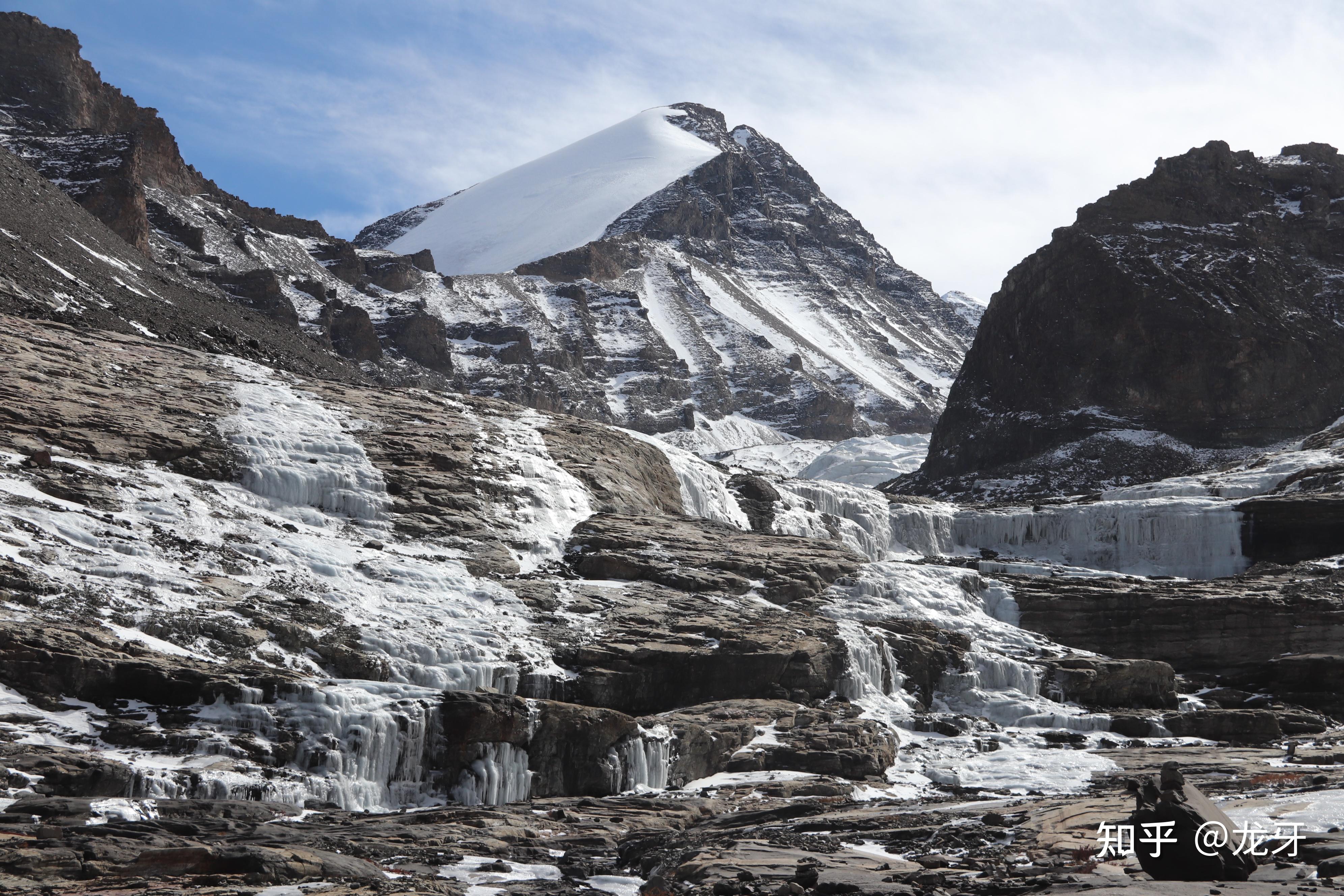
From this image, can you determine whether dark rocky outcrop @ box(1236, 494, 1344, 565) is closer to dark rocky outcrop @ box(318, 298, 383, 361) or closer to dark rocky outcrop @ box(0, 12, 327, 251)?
dark rocky outcrop @ box(0, 12, 327, 251)

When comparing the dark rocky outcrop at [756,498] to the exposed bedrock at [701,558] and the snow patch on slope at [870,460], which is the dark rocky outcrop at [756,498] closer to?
the exposed bedrock at [701,558]

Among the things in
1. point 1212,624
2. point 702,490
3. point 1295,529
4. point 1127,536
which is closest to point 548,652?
point 702,490

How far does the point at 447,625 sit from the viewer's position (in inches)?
1177

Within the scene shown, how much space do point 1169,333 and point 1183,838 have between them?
89.6m

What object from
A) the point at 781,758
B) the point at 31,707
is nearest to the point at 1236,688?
the point at 781,758

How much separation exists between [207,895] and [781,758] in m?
16.2

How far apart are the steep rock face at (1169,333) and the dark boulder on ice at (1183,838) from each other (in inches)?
2970

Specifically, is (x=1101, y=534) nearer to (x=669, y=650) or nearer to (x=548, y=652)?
(x=669, y=650)

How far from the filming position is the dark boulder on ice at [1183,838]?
504 inches

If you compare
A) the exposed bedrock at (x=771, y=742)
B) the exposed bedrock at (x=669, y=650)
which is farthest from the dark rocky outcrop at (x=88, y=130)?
the exposed bedrock at (x=771, y=742)

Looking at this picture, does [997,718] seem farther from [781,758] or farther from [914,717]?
[781,758]

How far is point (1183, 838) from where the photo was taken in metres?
13.0

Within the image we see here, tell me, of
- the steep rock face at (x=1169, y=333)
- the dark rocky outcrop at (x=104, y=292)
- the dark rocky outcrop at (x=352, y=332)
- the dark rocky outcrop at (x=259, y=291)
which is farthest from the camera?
A: the dark rocky outcrop at (x=352, y=332)

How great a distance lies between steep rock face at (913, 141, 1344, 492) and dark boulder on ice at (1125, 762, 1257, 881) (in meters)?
75.4
